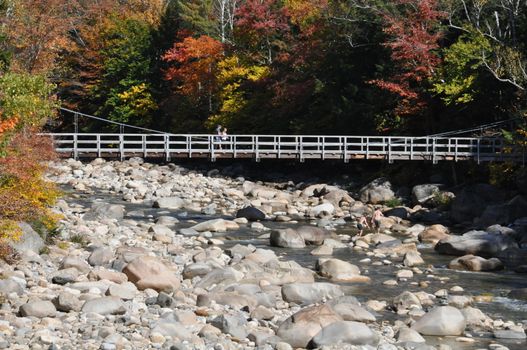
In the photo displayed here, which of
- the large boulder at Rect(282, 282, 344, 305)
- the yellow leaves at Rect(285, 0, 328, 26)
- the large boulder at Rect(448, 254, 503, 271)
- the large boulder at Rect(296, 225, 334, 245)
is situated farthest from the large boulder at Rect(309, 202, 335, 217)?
the yellow leaves at Rect(285, 0, 328, 26)

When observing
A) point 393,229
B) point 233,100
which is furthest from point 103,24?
point 393,229

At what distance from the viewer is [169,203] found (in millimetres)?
35031

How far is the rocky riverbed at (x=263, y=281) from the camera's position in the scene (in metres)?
13.8

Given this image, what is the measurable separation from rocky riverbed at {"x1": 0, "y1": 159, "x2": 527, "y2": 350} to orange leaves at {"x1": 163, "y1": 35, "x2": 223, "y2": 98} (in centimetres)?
1926

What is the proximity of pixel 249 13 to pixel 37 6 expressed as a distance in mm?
12661

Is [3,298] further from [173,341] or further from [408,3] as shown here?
[408,3]

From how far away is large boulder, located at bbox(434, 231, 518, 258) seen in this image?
24234 millimetres

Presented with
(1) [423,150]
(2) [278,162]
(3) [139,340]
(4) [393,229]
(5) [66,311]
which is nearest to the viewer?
(3) [139,340]

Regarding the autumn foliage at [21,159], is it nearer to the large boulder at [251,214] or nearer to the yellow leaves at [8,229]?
the yellow leaves at [8,229]

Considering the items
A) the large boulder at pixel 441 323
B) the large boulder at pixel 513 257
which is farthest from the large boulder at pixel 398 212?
the large boulder at pixel 441 323

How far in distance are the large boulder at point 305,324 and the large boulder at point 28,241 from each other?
7.88 metres

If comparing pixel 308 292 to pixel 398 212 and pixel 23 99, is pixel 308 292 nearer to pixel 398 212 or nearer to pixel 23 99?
pixel 23 99

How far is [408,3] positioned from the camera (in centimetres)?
4012

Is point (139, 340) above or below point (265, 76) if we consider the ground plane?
below
